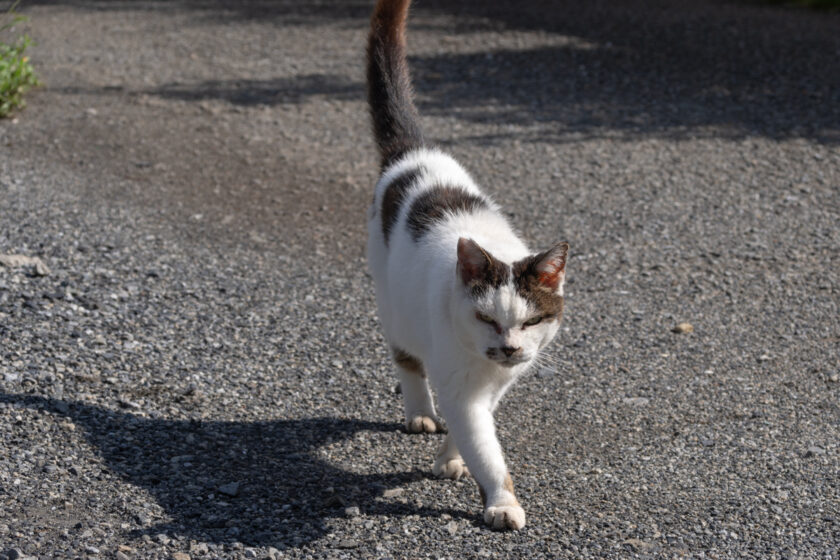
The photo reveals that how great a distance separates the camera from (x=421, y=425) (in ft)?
13.7

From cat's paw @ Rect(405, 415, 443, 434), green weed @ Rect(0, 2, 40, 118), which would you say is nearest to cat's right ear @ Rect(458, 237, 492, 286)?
cat's paw @ Rect(405, 415, 443, 434)

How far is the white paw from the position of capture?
3777 millimetres

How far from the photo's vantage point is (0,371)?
4.18 metres

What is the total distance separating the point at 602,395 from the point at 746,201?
288 centimetres

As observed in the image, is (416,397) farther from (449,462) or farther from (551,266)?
(551,266)

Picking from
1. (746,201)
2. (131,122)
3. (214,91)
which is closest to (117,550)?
(746,201)

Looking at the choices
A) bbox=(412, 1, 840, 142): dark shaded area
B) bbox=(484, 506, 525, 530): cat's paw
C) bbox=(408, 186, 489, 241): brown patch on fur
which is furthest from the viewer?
bbox=(412, 1, 840, 142): dark shaded area

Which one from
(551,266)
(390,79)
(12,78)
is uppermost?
(390,79)

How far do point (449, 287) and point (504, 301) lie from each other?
28 cm

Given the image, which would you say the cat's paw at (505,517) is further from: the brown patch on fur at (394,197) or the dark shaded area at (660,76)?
the dark shaded area at (660,76)

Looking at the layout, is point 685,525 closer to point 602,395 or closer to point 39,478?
point 602,395

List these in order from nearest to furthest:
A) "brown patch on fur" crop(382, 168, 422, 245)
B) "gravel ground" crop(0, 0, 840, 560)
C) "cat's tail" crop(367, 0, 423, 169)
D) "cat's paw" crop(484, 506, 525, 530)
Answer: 1. "cat's paw" crop(484, 506, 525, 530)
2. "gravel ground" crop(0, 0, 840, 560)
3. "brown patch on fur" crop(382, 168, 422, 245)
4. "cat's tail" crop(367, 0, 423, 169)

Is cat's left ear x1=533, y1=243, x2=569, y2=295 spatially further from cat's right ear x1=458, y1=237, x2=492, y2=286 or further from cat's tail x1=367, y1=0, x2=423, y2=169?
cat's tail x1=367, y1=0, x2=423, y2=169

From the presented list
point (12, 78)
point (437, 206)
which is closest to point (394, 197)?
point (437, 206)
